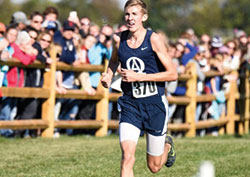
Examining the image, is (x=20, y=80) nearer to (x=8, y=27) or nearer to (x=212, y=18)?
(x=8, y=27)

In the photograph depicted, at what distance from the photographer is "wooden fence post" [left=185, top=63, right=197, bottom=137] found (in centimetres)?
1597

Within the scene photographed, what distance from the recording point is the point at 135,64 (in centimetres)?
768

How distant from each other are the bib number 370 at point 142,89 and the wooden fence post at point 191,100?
8.24 metres

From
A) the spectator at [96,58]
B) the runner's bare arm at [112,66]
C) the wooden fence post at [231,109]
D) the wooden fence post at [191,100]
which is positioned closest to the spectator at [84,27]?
the spectator at [96,58]

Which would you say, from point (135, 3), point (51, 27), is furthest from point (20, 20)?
point (135, 3)

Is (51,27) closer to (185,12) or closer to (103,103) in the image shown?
(103,103)

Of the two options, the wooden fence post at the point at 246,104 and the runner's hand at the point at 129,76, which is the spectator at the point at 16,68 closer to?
the runner's hand at the point at 129,76

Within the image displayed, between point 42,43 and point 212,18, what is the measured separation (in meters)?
107

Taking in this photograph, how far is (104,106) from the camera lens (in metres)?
14.7

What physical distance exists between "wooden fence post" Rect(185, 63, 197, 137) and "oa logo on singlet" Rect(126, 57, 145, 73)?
27.3 ft

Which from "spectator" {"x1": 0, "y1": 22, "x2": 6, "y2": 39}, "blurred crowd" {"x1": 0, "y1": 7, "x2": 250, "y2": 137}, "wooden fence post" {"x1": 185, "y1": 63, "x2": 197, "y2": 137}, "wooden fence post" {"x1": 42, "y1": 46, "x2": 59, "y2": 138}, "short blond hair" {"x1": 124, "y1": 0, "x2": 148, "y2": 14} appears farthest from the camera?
"wooden fence post" {"x1": 185, "y1": 63, "x2": 197, "y2": 137}

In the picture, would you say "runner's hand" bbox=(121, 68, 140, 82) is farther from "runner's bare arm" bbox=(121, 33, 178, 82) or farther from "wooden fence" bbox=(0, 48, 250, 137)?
"wooden fence" bbox=(0, 48, 250, 137)

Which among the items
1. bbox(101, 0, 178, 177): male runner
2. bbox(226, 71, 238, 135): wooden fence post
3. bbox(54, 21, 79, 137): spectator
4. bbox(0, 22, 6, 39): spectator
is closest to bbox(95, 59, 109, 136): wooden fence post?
bbox(54, 21, 79, 137): spectator

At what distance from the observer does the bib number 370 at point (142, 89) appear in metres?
7.72
